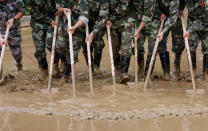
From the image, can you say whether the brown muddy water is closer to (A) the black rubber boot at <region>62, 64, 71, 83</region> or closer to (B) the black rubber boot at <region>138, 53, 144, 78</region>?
(A) the black rubber boot at <region>62, 64, 71, 83</region>

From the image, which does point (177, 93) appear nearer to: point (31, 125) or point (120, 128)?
point (120, 128)

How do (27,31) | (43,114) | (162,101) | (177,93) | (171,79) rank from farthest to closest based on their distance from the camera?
(27,31), (171,79), (177,93), (162,101), (43,114)

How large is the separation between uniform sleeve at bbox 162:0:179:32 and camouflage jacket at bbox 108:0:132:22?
0.77 meters

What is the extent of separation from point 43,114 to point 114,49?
2558 millimetres

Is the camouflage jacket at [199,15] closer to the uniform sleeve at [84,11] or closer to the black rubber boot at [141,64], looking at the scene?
the black rubber boot at [141,64]

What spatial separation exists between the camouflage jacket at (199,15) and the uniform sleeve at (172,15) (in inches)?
15.7

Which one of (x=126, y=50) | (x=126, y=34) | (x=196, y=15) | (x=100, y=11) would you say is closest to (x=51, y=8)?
(x=100, y=11)

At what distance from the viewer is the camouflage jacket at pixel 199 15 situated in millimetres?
6148

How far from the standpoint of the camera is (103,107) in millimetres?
4945

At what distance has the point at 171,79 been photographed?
6.81 metres

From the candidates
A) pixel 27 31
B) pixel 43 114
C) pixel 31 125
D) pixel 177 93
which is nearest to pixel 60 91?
pixel 43 114

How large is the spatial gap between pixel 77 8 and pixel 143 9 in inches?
47.5

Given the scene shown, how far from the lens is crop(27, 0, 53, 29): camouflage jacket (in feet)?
21.2

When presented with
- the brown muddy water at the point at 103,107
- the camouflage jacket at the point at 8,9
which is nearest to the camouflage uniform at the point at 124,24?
the brown muddy water at the point at 103,107
